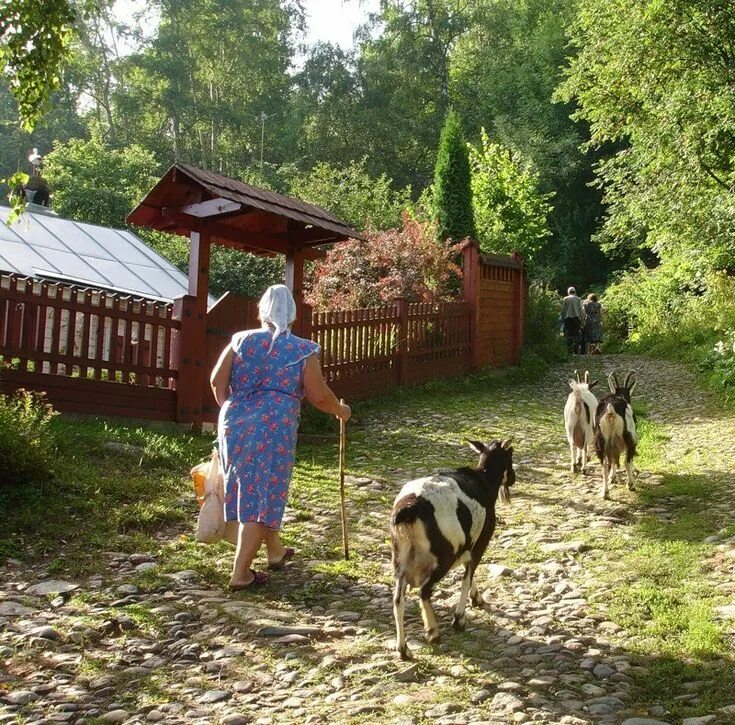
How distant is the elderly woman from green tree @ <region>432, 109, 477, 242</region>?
567 inches

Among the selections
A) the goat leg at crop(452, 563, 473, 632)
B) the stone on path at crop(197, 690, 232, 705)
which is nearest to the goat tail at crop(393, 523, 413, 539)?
the goat leg at crop(452, 563, 473, 632)

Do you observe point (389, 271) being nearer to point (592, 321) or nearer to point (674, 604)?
point (592, 321)

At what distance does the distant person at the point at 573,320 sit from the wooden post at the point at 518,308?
3853 millimetres

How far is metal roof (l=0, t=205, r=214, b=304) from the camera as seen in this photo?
15336 millimetres

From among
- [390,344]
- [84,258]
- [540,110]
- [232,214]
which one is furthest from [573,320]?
[540,110]

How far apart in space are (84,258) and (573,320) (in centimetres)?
1322

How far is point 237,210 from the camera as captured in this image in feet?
31.9

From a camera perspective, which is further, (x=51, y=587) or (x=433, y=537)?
(x=51, y=587)

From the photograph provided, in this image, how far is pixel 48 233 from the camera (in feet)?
55.7

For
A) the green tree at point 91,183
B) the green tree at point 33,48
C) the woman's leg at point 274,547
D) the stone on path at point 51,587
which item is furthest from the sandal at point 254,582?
the green tree at point 91,183

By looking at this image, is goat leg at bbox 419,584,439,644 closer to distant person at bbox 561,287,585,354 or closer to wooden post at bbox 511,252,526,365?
wooden post at bbox 511,252,526,365

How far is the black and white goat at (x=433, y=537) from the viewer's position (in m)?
4.32

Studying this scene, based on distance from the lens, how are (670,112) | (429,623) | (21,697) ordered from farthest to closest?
(670,112), (429,623), (21,697)

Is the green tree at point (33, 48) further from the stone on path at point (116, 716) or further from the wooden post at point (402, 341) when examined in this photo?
the wooden post at point (402, 341)
